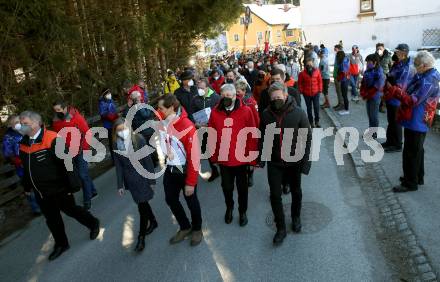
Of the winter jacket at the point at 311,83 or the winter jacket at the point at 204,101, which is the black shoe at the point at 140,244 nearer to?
the winter jacket at the point at 204,101

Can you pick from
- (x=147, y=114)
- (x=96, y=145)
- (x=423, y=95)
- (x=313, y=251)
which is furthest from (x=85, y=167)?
(x=423, y=95)

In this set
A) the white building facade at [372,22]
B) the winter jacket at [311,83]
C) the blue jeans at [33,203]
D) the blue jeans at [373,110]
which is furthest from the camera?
the white building facade at [372,22]

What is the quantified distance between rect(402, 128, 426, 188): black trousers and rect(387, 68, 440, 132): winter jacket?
0.40ft

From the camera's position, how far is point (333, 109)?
1180cm

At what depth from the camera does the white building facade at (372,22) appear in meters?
31.4

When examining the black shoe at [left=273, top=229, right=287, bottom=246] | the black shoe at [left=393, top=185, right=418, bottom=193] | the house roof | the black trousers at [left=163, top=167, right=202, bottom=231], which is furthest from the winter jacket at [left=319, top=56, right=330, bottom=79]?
the house roof

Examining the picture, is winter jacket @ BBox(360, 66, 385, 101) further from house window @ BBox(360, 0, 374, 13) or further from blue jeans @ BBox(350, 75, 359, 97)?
house window @ BBox(360, 0, 374, 13)

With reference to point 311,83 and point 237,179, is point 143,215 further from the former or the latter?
point 311,83

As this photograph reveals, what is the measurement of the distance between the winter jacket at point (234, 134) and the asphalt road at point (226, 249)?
3.22 feet

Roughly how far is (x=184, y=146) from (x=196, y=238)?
125 cm

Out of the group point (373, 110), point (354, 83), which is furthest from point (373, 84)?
point (354, 83)

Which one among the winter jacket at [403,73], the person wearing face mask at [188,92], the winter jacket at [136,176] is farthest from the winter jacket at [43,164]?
the winter jacket at [403,73]

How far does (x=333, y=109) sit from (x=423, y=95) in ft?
21.7

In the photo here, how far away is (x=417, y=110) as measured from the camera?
537 cm
